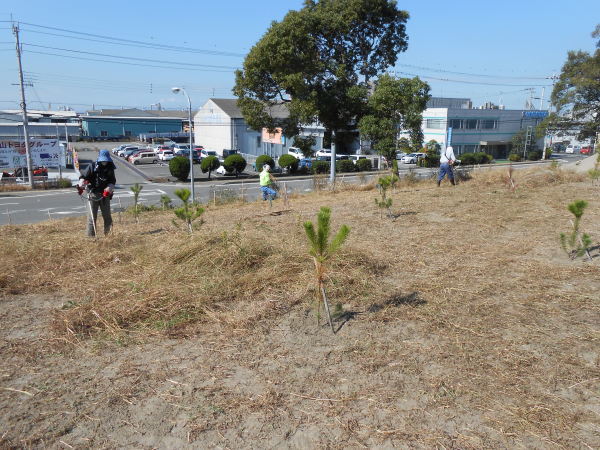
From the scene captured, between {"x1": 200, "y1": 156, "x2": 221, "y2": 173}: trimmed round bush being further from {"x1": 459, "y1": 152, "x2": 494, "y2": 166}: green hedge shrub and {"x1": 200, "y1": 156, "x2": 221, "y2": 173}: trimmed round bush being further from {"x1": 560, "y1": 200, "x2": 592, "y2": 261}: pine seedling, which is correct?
{"x1": 560, "y1": 200, "x2": 592, "y2": 261}: pine seedling

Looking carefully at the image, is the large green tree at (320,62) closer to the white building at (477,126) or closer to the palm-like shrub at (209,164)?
the palm-like shrub at (209,164)

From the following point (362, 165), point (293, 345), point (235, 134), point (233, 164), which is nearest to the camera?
point (293, 345)

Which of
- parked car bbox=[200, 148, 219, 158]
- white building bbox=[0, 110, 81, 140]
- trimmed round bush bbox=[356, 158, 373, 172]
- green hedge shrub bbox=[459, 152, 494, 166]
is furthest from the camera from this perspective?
white building bbox=[0, 110, 81, 140]

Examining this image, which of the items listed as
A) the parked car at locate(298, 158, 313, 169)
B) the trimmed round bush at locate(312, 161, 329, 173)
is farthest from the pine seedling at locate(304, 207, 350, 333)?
the parked car at locate(298, 158, 313, 169)

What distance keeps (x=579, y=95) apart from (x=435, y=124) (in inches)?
707

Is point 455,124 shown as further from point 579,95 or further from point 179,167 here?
point 179,167

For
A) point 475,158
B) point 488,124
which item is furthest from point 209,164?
point 488,124

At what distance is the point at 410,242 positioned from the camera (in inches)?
256

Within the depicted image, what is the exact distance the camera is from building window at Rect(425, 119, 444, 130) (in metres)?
51.4

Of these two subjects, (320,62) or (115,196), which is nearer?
(320,62)

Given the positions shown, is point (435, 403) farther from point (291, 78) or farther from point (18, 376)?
point (291, 78)

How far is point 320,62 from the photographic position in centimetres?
2320

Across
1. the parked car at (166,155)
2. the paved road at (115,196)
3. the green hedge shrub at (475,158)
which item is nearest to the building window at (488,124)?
the green hedge shrub at (475,158)

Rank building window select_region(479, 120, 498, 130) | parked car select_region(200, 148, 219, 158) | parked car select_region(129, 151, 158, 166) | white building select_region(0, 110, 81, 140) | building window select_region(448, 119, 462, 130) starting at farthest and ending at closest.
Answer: white building select_region(0, 110, 81, 140) < building window select_region(479, 120, 498, 130) < building window select_region(448, 119, 462, 130) < parked car select_region(129, 151, 158, 166) < parked car select_region(200, 148, 219, 158)
